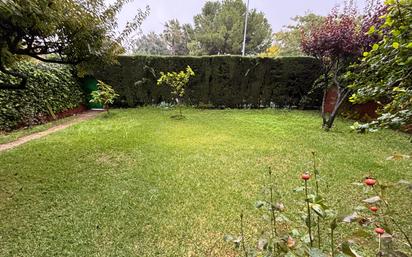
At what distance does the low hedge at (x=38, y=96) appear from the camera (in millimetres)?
6629

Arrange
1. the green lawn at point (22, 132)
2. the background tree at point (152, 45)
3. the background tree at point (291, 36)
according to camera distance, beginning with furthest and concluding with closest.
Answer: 1. the background tree at point (152, 45)
2. the background tree at point (291, 36)
3. the green lawn at point (22, 132)

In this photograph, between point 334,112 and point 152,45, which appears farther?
point 152,45

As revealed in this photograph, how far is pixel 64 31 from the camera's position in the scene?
3520 mm

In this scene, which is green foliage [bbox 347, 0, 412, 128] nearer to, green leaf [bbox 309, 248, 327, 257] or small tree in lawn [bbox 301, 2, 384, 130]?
green leaf [bbox 309, 248, 327, 257]

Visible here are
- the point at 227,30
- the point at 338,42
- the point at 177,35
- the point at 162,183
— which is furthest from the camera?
the point at 177,35

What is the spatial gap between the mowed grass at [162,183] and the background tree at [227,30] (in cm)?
1859

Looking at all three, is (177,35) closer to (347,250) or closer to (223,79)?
(223,79)

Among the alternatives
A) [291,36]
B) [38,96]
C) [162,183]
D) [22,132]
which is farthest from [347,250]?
[291,36]

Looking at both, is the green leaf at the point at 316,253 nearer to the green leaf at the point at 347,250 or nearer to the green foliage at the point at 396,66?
the green leaf at the point at 347,250

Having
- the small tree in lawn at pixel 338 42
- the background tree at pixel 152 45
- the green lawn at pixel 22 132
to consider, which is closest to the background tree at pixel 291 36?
the small tree in lawn at pixel 338 42

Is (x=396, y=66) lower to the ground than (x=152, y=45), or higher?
lower

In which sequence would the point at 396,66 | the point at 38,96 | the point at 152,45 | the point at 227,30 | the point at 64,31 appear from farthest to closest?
the point at 152,45, the point at 227,30, the point at 38,96, the point at 64,31, the point at 396,66

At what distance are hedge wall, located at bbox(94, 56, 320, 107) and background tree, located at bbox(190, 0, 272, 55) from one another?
43.9 ft

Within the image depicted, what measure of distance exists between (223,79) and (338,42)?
5202 millimetres
